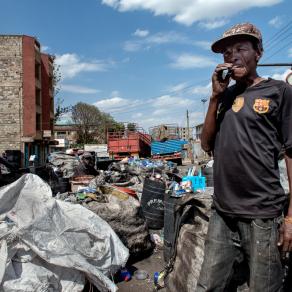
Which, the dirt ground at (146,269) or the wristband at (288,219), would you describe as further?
the dirt ground at (146,269)

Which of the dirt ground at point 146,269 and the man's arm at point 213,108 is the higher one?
the man's arm at point 213,108

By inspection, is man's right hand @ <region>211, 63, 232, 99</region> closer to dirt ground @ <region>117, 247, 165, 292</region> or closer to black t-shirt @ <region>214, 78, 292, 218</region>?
black t-shirt @ <region>214, 78, 292, 218</region>

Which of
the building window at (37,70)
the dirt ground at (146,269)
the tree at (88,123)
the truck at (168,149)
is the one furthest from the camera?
the tree at (88,123)

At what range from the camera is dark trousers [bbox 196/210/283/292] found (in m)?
2.02

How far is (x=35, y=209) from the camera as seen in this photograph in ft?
12.3

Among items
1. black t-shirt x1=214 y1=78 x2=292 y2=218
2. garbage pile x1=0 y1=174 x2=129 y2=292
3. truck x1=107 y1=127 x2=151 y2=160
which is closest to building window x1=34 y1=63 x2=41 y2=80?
truck x1=107 y1=127 x2=151 y2=160

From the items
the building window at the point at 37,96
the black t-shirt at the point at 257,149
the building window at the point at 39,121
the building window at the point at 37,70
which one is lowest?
the black t-shirt at the point at 257,149

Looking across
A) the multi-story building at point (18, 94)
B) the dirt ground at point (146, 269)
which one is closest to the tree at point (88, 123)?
the multi-story building at point (18, 94)

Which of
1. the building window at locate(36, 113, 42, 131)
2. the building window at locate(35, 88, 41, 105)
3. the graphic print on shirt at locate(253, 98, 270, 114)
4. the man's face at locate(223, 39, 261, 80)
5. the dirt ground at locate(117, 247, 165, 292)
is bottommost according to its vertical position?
the dirt ground at locate(117, 247, 165, 292)

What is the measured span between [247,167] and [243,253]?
0.52 meters

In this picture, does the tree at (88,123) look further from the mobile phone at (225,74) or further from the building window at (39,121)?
the mobile phone at (225,74)

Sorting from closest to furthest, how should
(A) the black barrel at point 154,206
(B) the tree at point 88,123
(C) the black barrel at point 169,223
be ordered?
(C) the black barrel at point 169,223
(A) the black barrel at point 154,206
(B) the tree at point 88,123

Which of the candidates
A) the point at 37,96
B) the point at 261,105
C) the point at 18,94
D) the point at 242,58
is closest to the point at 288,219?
the point at 261,105

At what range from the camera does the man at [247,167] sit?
80.0 inches
